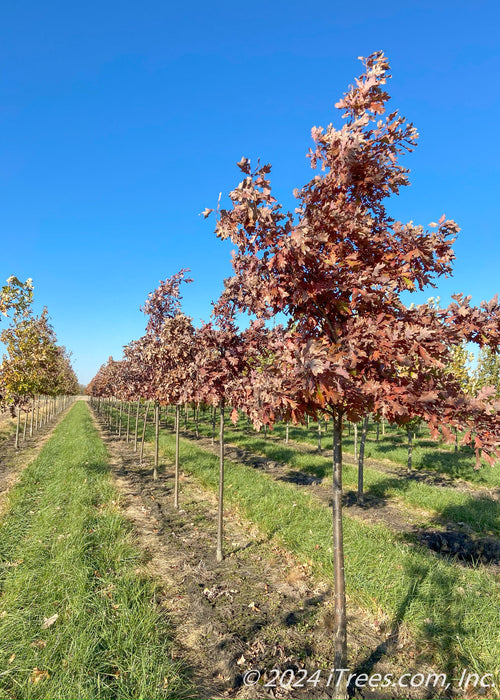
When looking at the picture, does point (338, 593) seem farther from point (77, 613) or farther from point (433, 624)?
point (77, 613)

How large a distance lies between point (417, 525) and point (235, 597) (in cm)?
566

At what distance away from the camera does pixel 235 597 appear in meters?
5.30

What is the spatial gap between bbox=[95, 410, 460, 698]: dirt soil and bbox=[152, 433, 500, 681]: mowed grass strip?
190 mm

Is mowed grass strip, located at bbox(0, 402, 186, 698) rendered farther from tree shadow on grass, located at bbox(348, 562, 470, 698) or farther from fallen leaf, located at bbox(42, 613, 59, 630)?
tree shadow on grass, located at bbox(348, 562, 470, 698)

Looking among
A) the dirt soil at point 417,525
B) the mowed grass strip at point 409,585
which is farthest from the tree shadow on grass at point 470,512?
the mowed grass strip at point 409,585

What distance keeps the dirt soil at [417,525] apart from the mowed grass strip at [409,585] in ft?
3.45

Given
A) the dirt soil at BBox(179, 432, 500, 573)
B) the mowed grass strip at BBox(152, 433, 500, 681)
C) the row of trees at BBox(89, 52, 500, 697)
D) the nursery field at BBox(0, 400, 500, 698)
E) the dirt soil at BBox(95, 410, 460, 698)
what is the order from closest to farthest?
the row of trees at BBox(89, 52, 500, 697), the nursery field at BBox(0, 400, 500, 698), the dirt soil at BBox(95, 410, 460, 698), the mowed grass strip at BBox(152, 433, 500, 681), the dirt soil at BBox(179, 432, 500, 573)

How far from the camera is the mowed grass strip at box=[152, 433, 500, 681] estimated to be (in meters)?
3.93

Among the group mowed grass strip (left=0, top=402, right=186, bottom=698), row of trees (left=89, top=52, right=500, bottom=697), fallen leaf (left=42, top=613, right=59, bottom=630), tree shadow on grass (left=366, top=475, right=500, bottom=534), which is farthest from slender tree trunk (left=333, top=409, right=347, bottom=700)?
tree shadow on grass (left=366, top=475, right=500, bottom=534)

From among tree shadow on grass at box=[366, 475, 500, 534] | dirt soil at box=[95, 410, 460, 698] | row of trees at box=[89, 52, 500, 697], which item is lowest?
tree shadow on grass at box=[366, 475, 500, 534]

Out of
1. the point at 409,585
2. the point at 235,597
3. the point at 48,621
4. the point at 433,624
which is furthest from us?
the point at 235,597

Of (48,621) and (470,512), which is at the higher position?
(48,621)

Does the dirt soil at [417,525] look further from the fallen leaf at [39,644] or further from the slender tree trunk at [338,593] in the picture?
the fallen leaf at [39,644]

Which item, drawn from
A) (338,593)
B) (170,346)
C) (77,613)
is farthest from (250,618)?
(170,346)
